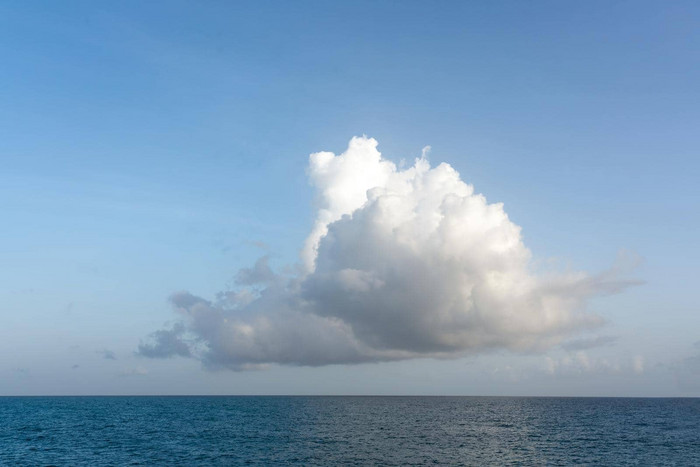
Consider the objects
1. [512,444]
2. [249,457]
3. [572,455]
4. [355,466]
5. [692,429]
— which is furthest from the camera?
[692,429]

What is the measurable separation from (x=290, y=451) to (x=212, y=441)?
25859 millimetres

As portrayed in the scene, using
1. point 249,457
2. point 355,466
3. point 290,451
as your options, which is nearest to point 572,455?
point 355,466

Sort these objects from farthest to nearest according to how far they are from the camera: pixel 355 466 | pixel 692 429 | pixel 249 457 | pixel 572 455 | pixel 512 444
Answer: pixel 692 429
pixel 512 444
pixel 572 455
pixel 249 457
pixel 355 466

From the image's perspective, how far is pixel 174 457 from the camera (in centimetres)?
8669

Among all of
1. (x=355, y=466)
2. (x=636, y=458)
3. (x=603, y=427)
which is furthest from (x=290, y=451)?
(x=603, y=427)

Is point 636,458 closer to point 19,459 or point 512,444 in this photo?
point 512,444

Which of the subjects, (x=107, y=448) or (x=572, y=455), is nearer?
(x=572, y=455)

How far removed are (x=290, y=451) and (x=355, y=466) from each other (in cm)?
1969

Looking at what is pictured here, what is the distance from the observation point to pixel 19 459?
86375 mm

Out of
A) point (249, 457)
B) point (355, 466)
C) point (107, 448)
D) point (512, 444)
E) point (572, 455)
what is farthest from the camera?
point (512, 444)

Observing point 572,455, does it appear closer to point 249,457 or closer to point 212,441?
point 249,457

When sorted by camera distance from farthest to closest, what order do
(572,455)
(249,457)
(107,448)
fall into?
(107,448) → (572,455) → (249,457)

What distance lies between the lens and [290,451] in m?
91.9

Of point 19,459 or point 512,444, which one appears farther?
point 512,444
